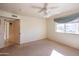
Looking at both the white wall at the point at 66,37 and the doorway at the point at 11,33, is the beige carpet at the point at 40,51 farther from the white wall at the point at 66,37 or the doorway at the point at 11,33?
the doorway at the point at 11,33

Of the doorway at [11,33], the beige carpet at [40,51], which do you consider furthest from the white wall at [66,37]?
the doorway at [11,33]

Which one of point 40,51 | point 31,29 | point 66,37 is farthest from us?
point 31,29

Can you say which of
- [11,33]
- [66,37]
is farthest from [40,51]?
[11,33]

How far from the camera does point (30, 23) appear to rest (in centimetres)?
413

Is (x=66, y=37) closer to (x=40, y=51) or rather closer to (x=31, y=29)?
(x=40, y=51)

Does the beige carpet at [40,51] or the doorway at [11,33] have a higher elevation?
the doorway at [11,33]

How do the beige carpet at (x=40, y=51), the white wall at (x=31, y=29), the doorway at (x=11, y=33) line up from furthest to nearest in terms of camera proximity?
the white wall at (x=31, y=29) < the doorway at (x=11, y=33) < the beige carpet at (x=40, y=51)

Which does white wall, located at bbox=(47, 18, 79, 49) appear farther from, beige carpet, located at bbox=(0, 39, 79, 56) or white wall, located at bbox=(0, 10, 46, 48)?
white wall, located at bbox=(0, 10, 46, 48)

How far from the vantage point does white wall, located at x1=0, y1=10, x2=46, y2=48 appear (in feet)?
12.4

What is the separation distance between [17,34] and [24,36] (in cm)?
45

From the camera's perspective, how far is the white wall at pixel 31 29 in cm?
379

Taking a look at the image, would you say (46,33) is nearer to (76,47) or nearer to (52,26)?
(52,26)

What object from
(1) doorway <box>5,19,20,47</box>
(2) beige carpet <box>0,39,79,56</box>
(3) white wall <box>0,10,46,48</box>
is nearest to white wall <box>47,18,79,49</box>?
(2) beige carpet <box>0,39,79,56</box>

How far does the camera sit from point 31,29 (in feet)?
13.8
